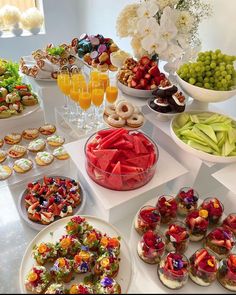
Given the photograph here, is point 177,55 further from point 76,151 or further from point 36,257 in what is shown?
point 36,257

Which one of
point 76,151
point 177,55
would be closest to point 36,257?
point 76,151

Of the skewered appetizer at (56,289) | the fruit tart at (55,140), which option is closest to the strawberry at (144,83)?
the fruit tart at (55,140)

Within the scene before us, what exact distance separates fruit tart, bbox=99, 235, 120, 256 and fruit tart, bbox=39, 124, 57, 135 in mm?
765

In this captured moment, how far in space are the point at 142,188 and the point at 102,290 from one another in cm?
41

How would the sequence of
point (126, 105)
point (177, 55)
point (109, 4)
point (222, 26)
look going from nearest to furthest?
point (126, 105) → point (177, 55) → point (222, 26) → point (109, 4)

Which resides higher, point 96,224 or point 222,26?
point 222,26

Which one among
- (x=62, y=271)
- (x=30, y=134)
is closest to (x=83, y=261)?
(x=62, y=271)

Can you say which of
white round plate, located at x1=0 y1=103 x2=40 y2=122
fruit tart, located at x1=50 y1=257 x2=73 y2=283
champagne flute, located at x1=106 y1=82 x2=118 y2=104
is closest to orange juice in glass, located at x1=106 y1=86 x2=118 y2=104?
champagne flute, located at x1=106 y1=82 x2=118 y2=104

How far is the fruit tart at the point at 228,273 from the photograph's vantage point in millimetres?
857

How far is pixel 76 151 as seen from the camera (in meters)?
1.25

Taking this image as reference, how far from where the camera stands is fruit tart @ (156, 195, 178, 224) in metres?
1.04

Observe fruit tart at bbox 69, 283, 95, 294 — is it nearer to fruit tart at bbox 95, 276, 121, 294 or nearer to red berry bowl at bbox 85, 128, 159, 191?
fruit tart at bbox 95, 276, 121, 294

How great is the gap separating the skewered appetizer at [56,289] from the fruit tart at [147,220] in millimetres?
317

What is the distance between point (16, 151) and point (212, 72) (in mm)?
1025
